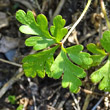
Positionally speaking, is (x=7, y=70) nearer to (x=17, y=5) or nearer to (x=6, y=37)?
(x=6, y=37)

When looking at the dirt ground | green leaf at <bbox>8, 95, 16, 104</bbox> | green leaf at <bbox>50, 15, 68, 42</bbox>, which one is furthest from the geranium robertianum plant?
green leaf at <bbox>8, 95, 16, 104</bbox>

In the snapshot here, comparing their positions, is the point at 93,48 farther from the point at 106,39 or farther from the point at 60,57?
the point at 60,57

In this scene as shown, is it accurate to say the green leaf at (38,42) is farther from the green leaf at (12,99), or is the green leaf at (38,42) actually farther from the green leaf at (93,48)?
the green leaf at (12,99)

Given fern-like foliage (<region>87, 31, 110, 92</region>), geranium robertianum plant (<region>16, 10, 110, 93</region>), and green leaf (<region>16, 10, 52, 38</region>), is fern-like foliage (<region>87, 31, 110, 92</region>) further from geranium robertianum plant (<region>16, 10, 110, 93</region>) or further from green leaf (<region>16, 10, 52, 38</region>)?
green leaf (<region>16, 10, 52, 38</region>)

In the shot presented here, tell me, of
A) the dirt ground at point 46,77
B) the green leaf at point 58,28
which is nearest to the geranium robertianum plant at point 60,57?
the green leaf at point 58,28

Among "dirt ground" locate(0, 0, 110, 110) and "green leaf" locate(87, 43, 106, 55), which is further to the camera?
"dirt ground" locate(0, 0, 110, 110)
